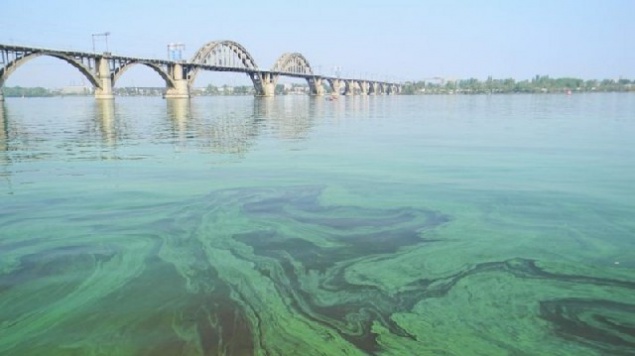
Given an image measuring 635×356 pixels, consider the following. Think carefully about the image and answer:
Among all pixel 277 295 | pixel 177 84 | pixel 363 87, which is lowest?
pixel 277 295

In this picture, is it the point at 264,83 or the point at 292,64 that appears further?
the point at 292,64

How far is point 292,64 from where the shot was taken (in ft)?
512

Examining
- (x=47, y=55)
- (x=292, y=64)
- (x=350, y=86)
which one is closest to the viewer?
(x=47, y=55)

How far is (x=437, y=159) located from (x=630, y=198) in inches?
217

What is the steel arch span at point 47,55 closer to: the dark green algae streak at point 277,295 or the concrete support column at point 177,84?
the concrete support column at point 177,84

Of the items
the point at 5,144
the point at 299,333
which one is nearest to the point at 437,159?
the point at 299,333

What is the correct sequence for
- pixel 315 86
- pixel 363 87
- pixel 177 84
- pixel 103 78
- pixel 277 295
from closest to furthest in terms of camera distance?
pixel 277 295 < pixel 103 78 < pixel 177 84 < pixel 315 86 < pixel 363 87

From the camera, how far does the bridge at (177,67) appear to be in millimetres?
66250

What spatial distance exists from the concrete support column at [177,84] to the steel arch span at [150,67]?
853mm

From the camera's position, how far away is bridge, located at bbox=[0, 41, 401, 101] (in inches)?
2608

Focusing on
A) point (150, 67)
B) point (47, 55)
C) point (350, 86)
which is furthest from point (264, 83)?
point (47, 55)

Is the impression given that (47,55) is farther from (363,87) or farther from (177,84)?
(363,87)

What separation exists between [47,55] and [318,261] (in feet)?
251

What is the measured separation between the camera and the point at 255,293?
468 cm
